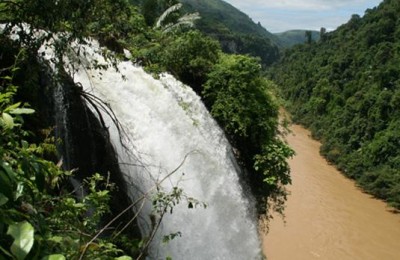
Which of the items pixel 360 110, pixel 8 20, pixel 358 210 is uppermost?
pixel 8 20

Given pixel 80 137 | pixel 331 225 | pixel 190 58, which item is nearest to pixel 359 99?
pixel 331 225

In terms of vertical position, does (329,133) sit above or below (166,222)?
below

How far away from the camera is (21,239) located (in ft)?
3.69

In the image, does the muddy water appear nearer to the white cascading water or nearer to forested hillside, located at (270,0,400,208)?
forested hillside, located at (270,0,400,208)

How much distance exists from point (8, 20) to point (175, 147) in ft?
10.9

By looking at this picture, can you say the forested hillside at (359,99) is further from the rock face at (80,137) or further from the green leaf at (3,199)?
the green leaf at (3,199)

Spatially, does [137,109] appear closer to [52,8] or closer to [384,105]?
[52,8]

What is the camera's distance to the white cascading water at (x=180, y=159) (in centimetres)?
561

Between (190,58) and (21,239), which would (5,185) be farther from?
(190,58)

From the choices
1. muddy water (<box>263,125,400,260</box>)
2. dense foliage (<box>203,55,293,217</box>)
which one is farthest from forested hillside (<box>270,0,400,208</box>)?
dense foliage (<box>203,55,293,217</box>)

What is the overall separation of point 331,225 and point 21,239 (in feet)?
59.1

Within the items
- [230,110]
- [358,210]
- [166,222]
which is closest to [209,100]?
[230,110]

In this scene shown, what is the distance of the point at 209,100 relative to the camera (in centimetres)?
850

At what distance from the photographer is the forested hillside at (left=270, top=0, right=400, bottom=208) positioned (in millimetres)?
25031
